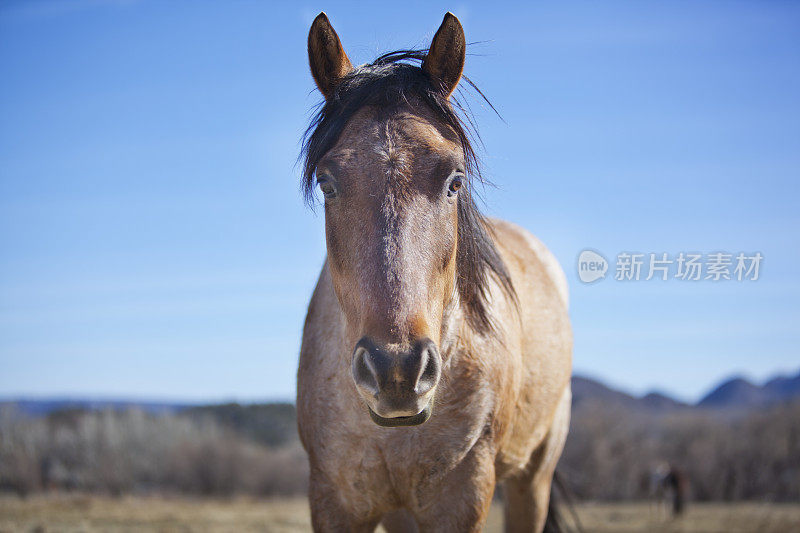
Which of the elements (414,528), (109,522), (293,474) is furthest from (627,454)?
(414,528)

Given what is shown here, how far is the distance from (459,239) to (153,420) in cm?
3292

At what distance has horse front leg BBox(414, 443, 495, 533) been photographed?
2.71 m

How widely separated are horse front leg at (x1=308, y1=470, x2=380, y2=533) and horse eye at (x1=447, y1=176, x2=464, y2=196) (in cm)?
145

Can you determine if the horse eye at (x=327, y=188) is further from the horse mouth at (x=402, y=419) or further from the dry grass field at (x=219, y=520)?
the dry grass field at (x=219, y=520)

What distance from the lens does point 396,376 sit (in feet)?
6.39

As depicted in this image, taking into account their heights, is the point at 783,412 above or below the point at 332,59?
below

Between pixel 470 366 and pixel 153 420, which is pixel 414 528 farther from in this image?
pixel 153 420

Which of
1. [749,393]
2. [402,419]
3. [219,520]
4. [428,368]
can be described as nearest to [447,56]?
[428,368]

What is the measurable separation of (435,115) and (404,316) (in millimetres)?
1099

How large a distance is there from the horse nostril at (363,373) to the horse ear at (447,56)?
1.40 m

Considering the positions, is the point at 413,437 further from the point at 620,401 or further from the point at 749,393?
the point at 749,393

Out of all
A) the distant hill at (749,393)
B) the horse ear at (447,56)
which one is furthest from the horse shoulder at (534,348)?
the distant hill at (749,393)

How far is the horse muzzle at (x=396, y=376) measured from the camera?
194cm

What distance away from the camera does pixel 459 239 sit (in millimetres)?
2893
